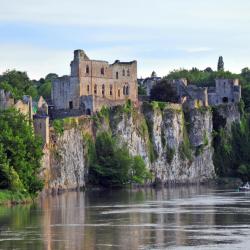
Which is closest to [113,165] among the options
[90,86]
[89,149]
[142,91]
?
[89,149]

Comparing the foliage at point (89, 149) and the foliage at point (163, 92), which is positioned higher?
the foliage at point (163, 92)

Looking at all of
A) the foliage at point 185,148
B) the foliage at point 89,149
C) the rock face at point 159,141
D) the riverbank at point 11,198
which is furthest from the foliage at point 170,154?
the riverbank at point 11,198

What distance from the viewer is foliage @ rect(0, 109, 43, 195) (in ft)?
297

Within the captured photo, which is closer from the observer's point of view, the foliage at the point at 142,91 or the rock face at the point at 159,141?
the rock face at the point at 159,141

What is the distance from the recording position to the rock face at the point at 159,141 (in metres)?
120

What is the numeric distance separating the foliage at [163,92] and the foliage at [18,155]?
50.4 m

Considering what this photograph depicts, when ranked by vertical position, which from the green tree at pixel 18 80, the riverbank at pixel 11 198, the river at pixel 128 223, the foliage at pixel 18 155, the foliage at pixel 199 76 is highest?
the foliage at pixel 199 76

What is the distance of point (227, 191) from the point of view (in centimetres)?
11794

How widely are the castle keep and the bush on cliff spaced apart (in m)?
3.97

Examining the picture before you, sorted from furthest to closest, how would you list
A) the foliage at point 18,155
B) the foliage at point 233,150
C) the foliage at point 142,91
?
the foliage at point 142,91, the foliage at point 233,150, the foliage at point 18,155

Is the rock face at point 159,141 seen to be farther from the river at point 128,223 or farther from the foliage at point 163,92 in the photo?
the river at point 128,223


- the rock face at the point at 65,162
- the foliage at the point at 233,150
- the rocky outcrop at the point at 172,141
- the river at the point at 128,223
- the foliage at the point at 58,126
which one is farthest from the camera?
the foliage at the point at 233,150

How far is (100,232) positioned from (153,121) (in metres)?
71.1

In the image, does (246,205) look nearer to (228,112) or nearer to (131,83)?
(131,83)
